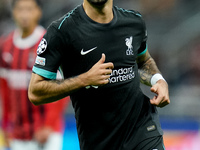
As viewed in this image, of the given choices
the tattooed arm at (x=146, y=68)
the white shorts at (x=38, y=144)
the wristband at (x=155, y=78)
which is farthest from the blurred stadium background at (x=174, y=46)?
the wristband at (x=155, y=78)

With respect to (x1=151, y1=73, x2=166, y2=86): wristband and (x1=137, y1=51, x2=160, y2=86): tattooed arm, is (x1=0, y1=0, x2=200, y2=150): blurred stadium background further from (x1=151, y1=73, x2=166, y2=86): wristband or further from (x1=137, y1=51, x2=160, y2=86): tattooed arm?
(x1=151, y1=73, x2=166, y2=86): wristband

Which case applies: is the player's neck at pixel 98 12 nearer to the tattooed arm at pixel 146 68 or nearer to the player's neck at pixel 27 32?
the tattooed arm at pixel 146 68

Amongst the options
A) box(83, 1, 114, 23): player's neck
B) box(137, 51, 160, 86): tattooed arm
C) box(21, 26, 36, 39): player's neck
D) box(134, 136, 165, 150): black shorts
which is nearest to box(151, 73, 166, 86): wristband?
box(137, 51, 160, 86): tattooed arm

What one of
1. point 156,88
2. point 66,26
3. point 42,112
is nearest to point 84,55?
point 66,26

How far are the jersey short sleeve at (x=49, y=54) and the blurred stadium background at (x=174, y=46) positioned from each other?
5.27 meters

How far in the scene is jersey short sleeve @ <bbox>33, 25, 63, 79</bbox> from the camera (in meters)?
3.29

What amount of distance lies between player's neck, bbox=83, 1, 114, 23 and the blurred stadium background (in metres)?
5.21

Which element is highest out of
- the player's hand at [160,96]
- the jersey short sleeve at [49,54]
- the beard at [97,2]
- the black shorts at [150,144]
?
the beard at [97,2]

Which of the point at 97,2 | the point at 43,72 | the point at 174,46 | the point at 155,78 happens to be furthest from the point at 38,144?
the point at 174,46

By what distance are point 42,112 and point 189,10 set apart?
678cm

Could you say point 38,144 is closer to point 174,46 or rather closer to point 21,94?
point 21,94

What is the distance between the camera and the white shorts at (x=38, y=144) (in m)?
5.78

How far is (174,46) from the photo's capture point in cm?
1105

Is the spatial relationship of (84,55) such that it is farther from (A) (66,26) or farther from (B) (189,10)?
(B) (189,10)
